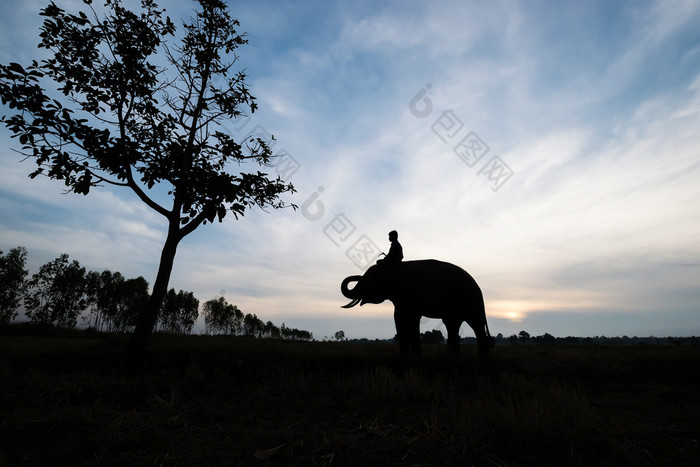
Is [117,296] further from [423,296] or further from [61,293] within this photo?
[423,296]

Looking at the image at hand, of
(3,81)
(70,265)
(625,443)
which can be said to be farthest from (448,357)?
(70,265)

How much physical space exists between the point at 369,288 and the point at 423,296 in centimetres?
171

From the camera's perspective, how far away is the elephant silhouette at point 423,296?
917 centimetres

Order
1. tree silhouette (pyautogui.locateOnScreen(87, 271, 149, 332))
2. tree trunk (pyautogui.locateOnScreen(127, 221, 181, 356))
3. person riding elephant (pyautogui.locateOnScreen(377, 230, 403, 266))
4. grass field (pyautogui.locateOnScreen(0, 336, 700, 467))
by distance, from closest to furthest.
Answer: grass field (pyautogui.locateOnScreen(0, 336, 700, 467)) → tree trunk (pyautogui.locateOnScreen(127, 221, 181, 356)) → person riding elephant (pyautogui.locateOnScreen(377, 230, 403, 266)) → tree silhouette (pyautogui.locateOnScreen(87, 271, 149, 332))

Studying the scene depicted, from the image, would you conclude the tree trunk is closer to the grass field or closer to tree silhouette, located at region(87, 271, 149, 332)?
the grass field

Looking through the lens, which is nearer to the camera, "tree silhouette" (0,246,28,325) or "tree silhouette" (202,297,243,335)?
"tree silhouette" (0,246,28,325)

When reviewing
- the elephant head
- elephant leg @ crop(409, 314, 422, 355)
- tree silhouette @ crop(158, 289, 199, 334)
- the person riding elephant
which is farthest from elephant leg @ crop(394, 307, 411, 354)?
tree silhouette @ crop(158, 289, 199, 334)

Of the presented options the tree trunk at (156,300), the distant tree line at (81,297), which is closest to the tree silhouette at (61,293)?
the distant tree line at (81,297)

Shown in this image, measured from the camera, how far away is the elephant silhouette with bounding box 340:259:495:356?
9.17m

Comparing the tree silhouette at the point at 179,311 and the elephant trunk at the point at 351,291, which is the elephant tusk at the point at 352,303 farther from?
the tree silhouette at the point at 179,311

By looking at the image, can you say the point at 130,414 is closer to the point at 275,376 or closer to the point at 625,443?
the point at 275,376

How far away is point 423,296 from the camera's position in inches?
363

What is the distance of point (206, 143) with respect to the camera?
9.89m

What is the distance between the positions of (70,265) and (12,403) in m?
70.4
